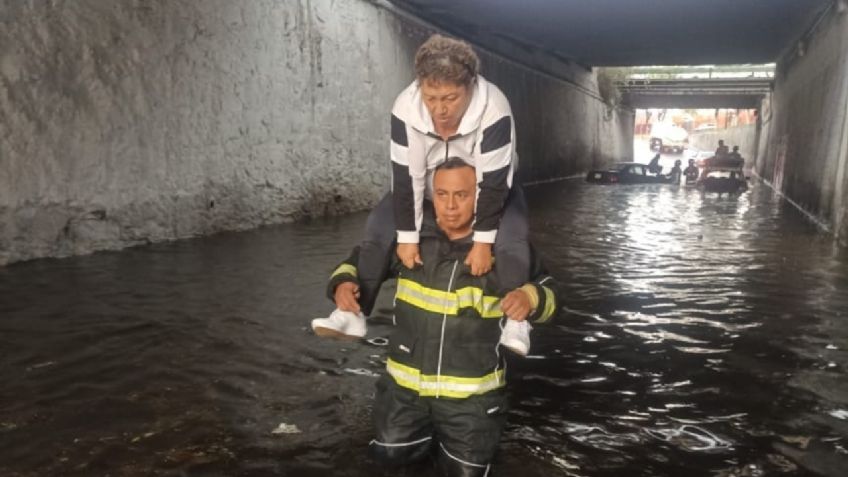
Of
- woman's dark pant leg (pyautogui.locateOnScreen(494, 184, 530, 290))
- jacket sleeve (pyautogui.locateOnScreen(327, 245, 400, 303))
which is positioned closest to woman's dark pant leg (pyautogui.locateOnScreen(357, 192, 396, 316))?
jacket sleeve (pyautogui.locateOnScreen(327, 245, 400, 303))

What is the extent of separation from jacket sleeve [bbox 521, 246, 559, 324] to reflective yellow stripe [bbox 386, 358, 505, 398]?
324 mm

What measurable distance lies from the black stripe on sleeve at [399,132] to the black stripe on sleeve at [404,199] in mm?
96

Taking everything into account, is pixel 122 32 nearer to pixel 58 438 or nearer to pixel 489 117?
pixel 58 438

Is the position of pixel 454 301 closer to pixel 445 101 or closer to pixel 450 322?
pixel 450 322

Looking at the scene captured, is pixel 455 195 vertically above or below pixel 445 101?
below

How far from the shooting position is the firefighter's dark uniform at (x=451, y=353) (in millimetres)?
2717

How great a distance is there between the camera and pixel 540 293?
104 inches

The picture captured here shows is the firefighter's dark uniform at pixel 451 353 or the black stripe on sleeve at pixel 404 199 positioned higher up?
the black stripe on sleeve at pixel 404 199

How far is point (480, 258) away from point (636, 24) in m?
18.4

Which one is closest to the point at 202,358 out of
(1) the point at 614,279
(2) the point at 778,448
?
(2) the point at 778,448

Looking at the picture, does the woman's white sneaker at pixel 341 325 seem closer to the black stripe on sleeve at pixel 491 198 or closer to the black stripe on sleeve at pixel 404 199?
the black stripe on sleeve at pixel 404 199

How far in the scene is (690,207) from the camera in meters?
17.1

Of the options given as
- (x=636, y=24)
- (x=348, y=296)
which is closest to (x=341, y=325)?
(x=348, y=296)

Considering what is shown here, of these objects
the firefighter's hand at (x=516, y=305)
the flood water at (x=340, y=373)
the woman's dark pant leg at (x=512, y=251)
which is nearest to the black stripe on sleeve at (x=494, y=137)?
the woman's dark pant leg at (x=512, y=251)
